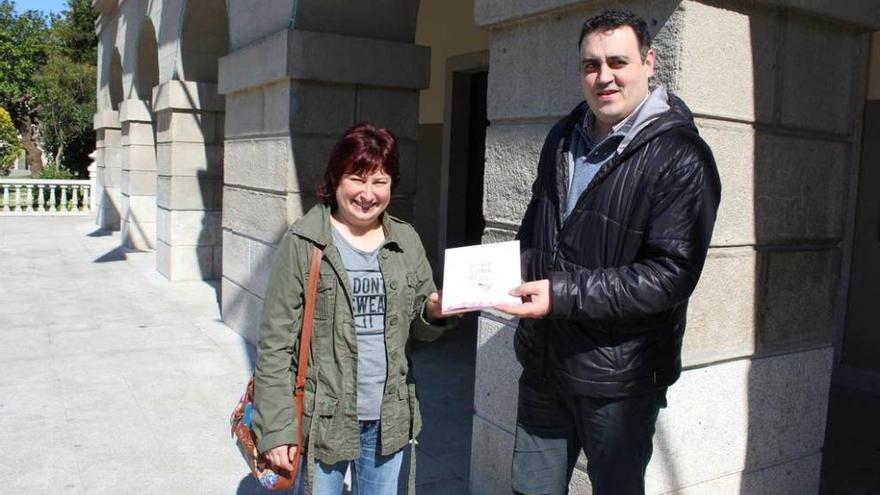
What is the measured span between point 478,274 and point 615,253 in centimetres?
40

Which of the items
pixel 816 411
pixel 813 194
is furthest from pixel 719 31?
pixel 816 411

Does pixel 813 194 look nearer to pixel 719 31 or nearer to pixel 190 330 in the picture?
pixel 719 31

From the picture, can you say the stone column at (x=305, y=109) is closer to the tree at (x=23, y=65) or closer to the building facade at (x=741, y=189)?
the building facade at (x=741, y=189)

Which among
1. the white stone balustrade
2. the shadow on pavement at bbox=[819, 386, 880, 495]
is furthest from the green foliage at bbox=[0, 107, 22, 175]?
the shadow on pavement at bbox=[819, 386, 880, 495]

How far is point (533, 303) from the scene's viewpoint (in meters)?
2.13

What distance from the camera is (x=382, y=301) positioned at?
2627 mm

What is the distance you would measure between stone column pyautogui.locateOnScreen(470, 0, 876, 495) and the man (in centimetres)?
78

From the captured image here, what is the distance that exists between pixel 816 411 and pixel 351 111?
4.23 metres

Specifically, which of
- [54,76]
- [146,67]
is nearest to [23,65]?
[54,76]

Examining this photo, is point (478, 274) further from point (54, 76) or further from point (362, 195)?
point (54, 76)

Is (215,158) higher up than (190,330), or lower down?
higher up

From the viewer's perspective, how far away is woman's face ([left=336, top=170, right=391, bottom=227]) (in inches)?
100

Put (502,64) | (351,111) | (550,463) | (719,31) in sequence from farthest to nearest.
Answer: (351,111), (502,64), (719,31), (550,463)

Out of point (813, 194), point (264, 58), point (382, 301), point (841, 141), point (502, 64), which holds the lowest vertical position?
point (382, 301)
